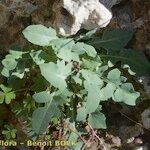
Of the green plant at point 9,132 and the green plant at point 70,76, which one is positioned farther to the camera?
the green plant at point 9,132

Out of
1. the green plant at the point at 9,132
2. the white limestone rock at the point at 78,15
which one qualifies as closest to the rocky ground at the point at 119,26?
the white limestone rock at the point at 78,15

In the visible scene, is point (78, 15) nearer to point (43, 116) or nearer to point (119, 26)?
point (119, 26)

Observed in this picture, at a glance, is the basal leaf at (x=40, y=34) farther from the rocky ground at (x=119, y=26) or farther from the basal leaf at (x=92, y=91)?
the basal leaf at (x=92, y=91)

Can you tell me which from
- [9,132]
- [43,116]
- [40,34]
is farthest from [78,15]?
[9,132]

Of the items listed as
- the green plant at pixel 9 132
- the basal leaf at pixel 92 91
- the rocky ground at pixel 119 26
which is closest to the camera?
the basal leaf at pixel 92 91

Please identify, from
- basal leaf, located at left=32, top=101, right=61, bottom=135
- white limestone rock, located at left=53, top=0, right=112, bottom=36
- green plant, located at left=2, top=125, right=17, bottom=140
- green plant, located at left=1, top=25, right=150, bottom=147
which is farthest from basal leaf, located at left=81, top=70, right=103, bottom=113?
green plant, located at left=2, top=125, right=17, bottom=140

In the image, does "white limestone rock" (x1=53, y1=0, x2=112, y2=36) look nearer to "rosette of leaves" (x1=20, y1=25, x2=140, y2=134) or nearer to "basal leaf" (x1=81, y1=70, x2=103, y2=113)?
"rosette of leaves" (x1=20, y1=25, x2=140, y2=134)

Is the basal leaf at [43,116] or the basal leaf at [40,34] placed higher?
the basal leaf at [40,34]
